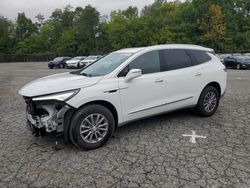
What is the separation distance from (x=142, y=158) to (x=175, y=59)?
2.35 m

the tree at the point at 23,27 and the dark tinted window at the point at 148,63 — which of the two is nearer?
the dark tinted window at the point at 148,63

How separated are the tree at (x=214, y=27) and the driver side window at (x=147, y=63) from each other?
44734 millimetres

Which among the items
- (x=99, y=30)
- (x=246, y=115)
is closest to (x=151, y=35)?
(x=99, y=30)

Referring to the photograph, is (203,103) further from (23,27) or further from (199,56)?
(23,27)

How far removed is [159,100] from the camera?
5.04 m

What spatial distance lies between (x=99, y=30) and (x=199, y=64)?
58.0 metres

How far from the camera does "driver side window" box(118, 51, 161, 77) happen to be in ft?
15.7

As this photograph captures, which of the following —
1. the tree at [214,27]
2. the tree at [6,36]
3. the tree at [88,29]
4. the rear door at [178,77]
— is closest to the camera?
the rear door at [178,77]

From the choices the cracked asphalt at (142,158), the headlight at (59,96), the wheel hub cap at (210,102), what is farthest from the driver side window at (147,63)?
the wheel hub cap at (210,102)

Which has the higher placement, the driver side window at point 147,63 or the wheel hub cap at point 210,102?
the driver side window at point 147,63

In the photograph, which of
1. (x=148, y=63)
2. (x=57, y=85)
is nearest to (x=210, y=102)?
(x=148, y=63)

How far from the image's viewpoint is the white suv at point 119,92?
412 centimetres

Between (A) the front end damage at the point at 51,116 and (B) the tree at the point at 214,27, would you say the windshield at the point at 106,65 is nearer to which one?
(A) the front end damage at the point at 51,116

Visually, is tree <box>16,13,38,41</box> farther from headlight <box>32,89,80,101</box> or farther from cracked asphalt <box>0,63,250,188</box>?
headlight <box>32,89,80,101</box>
